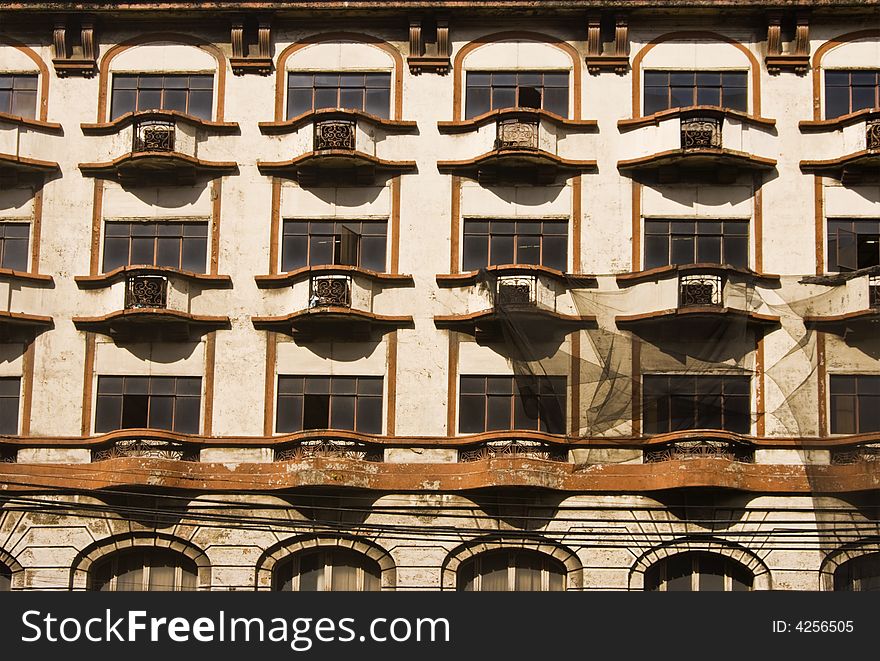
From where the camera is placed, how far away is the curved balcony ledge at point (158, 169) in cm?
3419

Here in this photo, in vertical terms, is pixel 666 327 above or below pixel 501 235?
below

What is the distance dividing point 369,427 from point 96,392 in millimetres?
6230

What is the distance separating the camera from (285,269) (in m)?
34.2

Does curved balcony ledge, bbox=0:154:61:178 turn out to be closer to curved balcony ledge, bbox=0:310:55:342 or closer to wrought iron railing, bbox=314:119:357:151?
curved balcony ledge, bbox=0:310:55:342

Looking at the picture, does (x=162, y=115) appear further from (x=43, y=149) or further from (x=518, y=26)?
(x=518, y=26)

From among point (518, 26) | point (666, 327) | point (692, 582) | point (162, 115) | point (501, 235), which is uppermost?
point (518, 26)

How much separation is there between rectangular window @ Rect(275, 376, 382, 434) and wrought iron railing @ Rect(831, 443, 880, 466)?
33.3 ft

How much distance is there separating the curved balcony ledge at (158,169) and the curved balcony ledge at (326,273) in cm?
277

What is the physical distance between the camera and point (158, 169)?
34438 millimetres

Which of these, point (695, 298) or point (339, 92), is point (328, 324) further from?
point (695, 298)

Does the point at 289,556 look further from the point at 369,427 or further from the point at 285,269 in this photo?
the point at 285,269

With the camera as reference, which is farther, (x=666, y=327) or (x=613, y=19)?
(x=613, y=19)

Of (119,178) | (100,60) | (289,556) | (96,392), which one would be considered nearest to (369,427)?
(289,556)

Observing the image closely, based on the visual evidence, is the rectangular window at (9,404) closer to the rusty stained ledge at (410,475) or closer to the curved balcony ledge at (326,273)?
the rusty stained ledge at (410,475)
